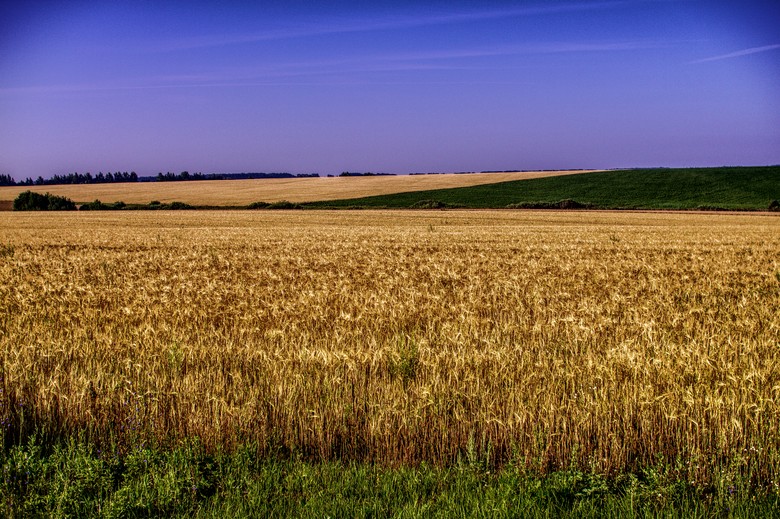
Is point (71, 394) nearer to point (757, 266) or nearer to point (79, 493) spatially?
point (79, 493)

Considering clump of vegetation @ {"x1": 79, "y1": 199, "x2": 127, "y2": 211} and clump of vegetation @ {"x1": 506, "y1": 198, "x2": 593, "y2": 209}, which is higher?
clump of vegetation @ {"x1": 79, "y1": 199, "x2": 127, "y2": 211}

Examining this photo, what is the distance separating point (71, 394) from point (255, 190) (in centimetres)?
9187

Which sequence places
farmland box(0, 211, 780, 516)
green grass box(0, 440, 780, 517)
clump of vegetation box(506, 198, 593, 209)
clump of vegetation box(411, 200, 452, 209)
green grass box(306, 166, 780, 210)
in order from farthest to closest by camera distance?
green grass box(306, 166, 780, 210), clump of vegetation box(411, 200, 452, 209), clump of vegetation box(506, 198, 593, 209), farmland box(0, 211, 780, 516), green grass box(0, 440, 780, 517)

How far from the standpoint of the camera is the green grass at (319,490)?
3.63 metres

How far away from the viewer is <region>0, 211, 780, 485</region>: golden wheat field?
440 centimetres

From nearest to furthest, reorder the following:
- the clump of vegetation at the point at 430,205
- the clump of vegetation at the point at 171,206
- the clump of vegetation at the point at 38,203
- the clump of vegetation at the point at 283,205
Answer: the clump of vegetation at the point at 430,205 → the clump of vegetation at the point at 283,205 → the clump of vegetation at the point at 38,203 → the clump of vegetation at the point at 171,206

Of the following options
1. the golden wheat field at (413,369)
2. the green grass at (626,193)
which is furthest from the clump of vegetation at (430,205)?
the golden wheat field at (413,369)

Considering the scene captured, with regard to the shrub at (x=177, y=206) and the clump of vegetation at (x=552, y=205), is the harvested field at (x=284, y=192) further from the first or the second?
the clump of vegetation at (x=552, y=205)

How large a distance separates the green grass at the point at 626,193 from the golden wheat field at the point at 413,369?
62841mm

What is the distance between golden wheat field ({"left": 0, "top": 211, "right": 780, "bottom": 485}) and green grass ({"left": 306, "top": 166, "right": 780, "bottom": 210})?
6284 cm

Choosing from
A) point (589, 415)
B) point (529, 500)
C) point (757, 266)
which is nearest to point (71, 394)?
point (529, 500)

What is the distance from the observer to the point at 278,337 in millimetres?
7070

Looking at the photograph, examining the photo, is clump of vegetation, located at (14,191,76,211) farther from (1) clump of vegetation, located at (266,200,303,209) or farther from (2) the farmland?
(2) the farmland

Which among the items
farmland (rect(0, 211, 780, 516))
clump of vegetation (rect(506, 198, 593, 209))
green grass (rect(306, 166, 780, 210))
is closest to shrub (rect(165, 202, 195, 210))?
green grass (rect(306, 166, 780, 210))
